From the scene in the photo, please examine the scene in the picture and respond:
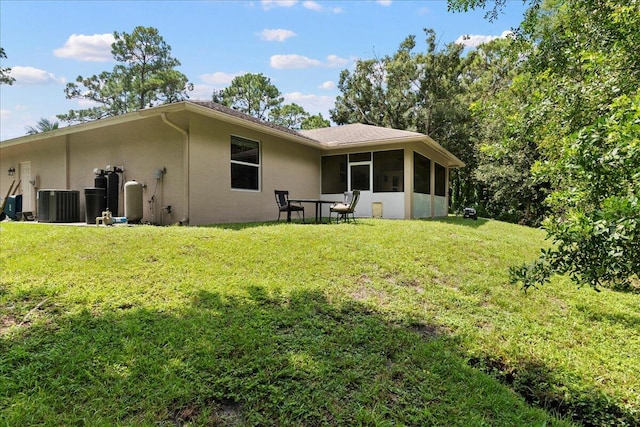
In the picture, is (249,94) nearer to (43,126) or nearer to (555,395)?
(43,126)

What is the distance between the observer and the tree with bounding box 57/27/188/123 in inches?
1057

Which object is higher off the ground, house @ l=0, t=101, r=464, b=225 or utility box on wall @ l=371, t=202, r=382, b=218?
house @ l=0, t=101, r=464, b=225

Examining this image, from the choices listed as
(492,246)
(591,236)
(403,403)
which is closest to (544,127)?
(591,236)

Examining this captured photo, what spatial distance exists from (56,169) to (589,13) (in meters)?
13.9

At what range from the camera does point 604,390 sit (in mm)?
2654

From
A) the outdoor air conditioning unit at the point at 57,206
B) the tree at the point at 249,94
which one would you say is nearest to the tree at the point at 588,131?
the outdoor air conditioning unit at the point at 57,206

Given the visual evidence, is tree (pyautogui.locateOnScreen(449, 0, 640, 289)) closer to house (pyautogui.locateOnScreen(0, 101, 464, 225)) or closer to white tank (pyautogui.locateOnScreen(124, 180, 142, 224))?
house (pyautogui.locateOnScreen(0, 101, 464, 225))

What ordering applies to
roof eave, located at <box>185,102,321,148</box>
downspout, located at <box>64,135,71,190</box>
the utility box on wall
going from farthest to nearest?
1. the utility box on wall
2. downspout, located at <box>64,135,71,190</box>
3. roof eave, located at <box>185,102,321,148</box>

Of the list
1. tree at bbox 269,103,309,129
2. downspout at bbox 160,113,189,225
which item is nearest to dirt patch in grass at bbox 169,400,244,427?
downspout at bbox 160,113,189,225

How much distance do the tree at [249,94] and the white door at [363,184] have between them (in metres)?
23.1

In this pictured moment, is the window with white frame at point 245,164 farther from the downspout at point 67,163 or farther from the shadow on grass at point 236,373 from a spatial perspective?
the shadow on grass at point 236,373

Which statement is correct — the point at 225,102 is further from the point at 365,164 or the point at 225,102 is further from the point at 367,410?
the point at 367,410

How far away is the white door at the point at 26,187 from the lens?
12291 mm

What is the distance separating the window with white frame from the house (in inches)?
1.1
